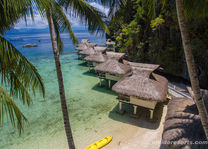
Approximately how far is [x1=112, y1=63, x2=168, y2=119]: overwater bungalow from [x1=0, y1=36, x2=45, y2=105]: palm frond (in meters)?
6.54

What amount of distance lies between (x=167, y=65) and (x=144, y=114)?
8895 millimetres

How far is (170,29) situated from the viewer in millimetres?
15070

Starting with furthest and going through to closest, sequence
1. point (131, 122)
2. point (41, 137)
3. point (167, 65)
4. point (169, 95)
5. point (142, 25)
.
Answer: point (142, 25)
point (167, 65)
point (169, 95)
point (131, 122)
point (41, 137)

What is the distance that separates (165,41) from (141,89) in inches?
392

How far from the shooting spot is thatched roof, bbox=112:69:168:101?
855cm

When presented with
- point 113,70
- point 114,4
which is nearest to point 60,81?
point 114,4

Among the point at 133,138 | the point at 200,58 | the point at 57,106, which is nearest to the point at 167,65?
the point at 200,58

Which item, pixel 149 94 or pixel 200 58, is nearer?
pixel 149 94

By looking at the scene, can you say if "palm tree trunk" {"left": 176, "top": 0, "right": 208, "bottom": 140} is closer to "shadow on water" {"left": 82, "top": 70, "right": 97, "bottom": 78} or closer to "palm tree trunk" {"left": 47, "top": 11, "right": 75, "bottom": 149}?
"palm tree trunk" {"left": 47, "top": 11, "right": 75, "bottom": 149}

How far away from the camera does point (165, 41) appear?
1614 centimetres

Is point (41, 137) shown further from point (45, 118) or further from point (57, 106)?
point (57, 106)

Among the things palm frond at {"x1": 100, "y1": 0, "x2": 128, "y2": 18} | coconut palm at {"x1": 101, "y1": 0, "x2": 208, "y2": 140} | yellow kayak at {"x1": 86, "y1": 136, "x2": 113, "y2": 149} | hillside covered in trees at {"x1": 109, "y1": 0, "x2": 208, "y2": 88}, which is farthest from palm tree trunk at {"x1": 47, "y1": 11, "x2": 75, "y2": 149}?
hillside covered in trees at {"x1": 109, "y1": 0, "x2": 208, "y2": 88}

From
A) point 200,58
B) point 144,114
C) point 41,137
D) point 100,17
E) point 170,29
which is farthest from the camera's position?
point 170,29

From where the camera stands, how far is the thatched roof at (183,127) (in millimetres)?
4867
